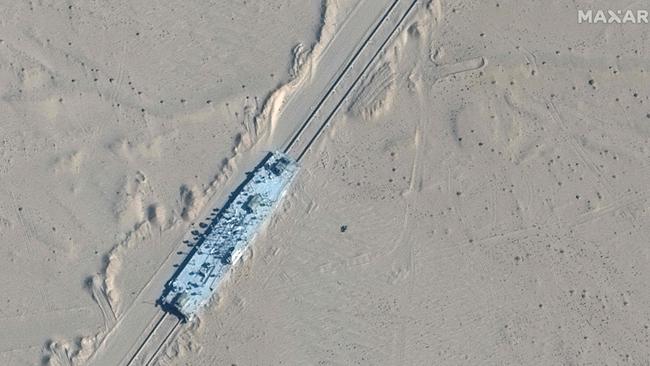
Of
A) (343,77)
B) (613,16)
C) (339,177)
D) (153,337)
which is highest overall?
(343,77)

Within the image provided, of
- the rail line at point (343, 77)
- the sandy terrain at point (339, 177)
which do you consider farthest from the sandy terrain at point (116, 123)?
the rail line at point (343, 77)

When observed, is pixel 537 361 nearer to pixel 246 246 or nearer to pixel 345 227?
pixel 345 227

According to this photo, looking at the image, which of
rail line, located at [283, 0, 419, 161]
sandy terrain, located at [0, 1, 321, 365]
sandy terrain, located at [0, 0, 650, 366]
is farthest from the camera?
rail line, located at [283, 0, 419, 161]

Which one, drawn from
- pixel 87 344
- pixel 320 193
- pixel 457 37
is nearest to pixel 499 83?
pixel 457 37

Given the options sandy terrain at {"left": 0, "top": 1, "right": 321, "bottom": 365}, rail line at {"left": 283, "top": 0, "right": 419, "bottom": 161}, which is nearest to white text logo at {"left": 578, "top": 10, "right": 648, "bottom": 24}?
rail line at {"left": 283, "top": 0, "right": 419, "bottom": 161}

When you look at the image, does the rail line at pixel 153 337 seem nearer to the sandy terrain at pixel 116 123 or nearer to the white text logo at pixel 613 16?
the sandy terrain at pixel 116 123

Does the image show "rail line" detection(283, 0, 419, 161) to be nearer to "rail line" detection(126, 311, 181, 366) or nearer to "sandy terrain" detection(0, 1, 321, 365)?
"sandy terrain" detection(0, 1, 321, 365)

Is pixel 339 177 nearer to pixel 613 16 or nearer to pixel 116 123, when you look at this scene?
pixel 116 123

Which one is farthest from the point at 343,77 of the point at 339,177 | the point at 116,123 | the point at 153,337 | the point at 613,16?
the point at 153,337
